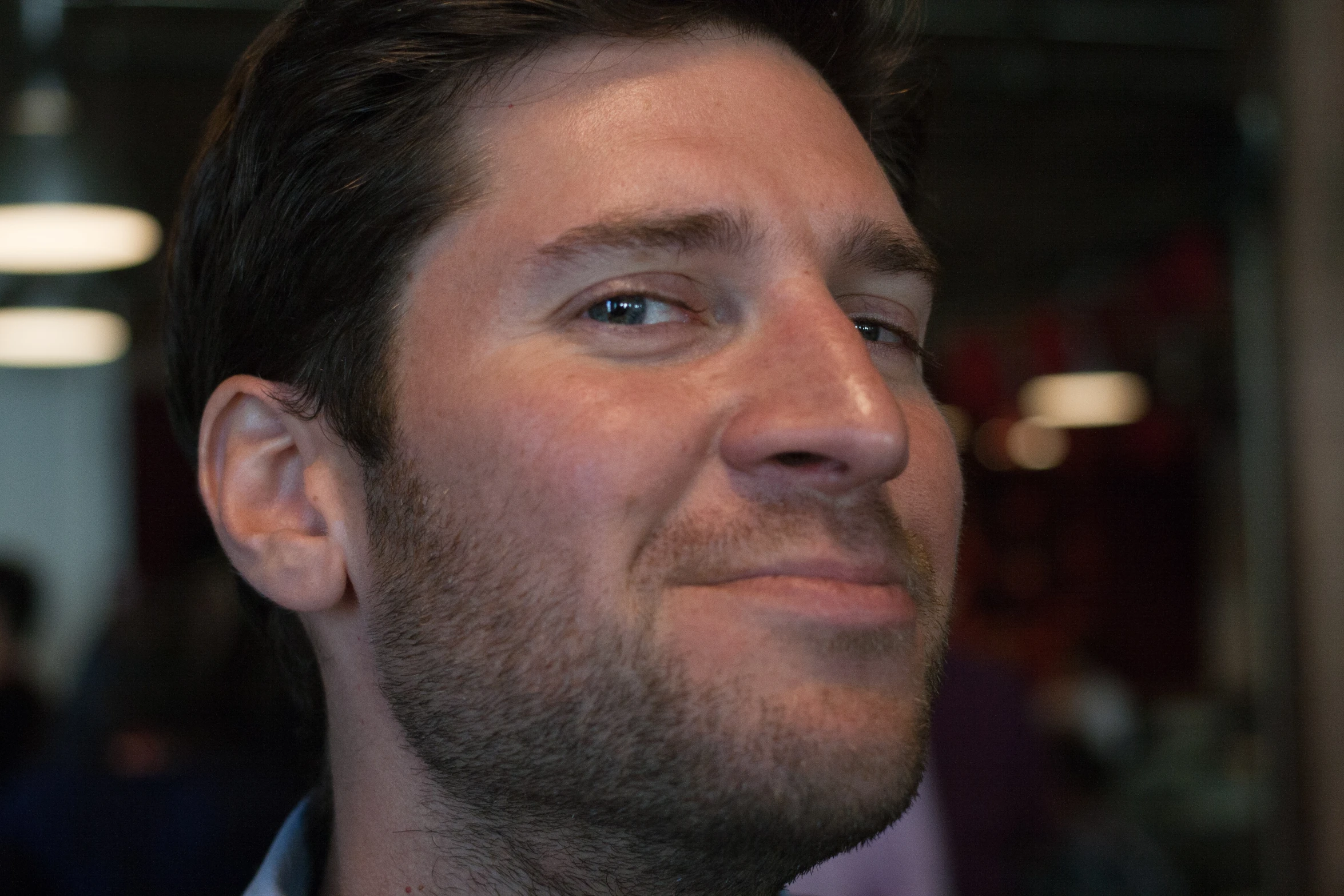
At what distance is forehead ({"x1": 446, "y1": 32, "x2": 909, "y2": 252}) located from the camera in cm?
106

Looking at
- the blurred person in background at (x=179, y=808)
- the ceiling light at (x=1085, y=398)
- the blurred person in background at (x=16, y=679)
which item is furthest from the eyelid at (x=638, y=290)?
the ceiling light at (x=1085, y=398)

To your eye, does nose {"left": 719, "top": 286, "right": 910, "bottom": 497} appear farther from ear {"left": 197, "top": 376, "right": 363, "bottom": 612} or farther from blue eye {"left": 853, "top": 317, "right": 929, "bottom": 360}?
ear {"left": 197, "top": 376, "right": 363, "bottom": 612}

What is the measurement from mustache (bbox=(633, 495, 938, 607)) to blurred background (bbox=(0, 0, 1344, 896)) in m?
0.38

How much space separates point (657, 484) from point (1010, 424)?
6.12m

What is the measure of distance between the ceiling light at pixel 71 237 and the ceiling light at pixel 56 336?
30.9 inches

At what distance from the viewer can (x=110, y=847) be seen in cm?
237

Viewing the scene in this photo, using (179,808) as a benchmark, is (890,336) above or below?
above

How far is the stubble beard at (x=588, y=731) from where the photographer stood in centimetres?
95

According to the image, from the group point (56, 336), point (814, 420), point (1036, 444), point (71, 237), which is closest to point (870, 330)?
point (814, 420)

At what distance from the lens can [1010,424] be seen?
6.80 meters

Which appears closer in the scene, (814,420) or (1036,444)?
(814,420)

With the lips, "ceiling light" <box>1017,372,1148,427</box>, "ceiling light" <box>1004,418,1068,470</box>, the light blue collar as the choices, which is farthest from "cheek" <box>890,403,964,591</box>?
"ceiling light" <box>1004,418,1068,470</box>

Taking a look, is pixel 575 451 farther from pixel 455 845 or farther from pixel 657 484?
pixel 455 845

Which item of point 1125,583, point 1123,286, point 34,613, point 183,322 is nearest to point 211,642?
point 34,613
